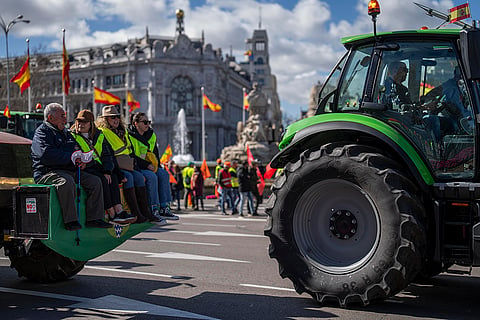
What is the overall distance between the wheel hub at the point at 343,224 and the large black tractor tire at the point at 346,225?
0.03 ft

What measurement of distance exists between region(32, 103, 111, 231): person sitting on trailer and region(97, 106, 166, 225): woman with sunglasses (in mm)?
546

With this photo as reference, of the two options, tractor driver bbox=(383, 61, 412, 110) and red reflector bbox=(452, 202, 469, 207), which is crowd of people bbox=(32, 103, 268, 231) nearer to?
tractor driver bbox=(383, 61, 412, 110)

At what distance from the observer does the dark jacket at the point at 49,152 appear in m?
6.07

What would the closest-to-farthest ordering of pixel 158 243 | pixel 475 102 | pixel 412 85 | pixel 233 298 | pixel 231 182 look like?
pixel 475 102
pixel 412 85
pixel 233 298
pixel 158 243
pixel 231 182

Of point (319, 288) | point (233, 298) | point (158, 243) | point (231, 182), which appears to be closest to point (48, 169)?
point (233, 298)

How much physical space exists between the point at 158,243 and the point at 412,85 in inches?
296

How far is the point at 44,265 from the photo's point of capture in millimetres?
7344

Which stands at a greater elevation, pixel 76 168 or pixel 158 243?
pixel 76 168

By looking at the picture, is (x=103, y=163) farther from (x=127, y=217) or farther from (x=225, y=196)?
(x=225, y=196)

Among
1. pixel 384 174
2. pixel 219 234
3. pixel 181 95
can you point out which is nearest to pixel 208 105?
pixel 219 234

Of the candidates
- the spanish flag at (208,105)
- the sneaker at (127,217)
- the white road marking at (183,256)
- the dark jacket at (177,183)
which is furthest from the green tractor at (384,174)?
the spanish flag at (208,105)

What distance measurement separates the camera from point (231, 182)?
70.8ft

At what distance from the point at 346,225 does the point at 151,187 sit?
2479mm

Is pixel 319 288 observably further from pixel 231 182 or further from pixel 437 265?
Result: pixel 231 182
